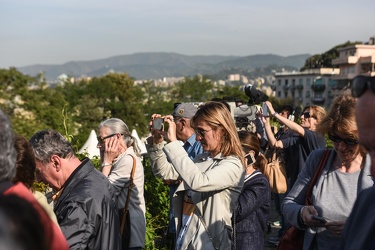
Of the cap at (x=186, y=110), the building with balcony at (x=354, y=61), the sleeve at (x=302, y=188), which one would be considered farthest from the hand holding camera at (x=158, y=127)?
the building with balcony at (x=354, y=61)

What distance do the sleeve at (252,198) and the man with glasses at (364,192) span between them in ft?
5.35

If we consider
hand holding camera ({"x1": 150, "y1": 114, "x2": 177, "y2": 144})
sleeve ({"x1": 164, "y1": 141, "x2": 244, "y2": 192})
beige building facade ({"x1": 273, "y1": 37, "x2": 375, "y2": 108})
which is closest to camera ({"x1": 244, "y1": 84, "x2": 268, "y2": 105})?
hand holding camera ({"x1": 150, "y1": 114, "x2": 177, "y2": 144})

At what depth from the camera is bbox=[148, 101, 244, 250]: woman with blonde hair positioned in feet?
11.2

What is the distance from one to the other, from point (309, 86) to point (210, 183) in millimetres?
117602

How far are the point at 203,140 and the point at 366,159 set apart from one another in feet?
3.55

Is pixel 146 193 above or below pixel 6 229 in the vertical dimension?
below

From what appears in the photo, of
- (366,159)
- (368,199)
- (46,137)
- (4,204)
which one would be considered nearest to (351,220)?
(368,199)

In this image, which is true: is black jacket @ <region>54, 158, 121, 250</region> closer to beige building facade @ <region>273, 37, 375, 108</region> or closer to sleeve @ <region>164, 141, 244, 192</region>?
sleeve @ <region>164, 141, 244, 192</region>

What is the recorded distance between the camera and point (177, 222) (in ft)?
12.1

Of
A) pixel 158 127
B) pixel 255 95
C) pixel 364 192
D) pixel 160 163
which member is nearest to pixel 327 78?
pixel 255 95

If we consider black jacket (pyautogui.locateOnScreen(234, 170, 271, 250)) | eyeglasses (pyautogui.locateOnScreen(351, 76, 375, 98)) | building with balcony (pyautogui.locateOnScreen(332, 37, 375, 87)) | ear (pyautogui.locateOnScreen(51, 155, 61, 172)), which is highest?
eyeglasses (pyautogui.locateOnScreen(351, 76, 375, 98))

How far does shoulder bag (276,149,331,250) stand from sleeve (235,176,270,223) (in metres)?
0.53

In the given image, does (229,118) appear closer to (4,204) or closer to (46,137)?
(46,137)

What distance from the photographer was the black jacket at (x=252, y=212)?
12.3 ft
